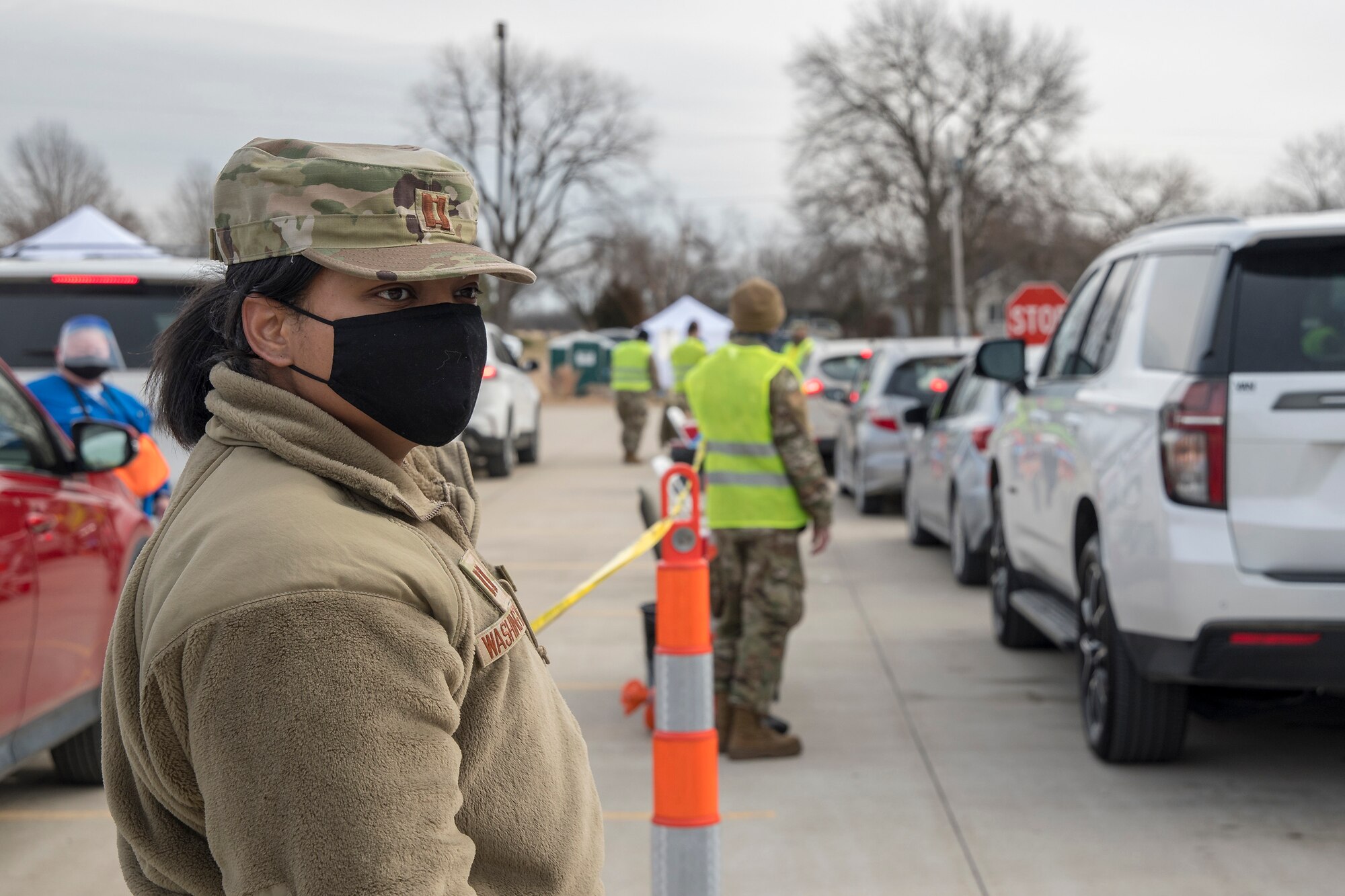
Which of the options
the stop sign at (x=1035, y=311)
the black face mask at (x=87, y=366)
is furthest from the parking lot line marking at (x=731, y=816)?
the stop sign at (x=1035, y=311)

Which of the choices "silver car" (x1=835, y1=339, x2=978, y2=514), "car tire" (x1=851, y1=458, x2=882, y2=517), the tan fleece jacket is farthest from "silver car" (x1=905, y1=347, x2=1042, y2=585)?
the tan fleece jacket

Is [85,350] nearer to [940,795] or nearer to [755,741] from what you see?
[755,741]

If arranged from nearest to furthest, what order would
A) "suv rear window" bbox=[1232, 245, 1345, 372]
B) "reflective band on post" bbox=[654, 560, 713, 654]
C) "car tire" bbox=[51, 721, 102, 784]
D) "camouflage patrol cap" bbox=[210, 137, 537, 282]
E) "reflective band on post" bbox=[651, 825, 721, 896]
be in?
"camouflage patrol cap" bbox=[210, 137, 537, 282] < "reflective band on post" bbox=[651, 825, 721, 896] < "reflective band on post" bbox=[654, 560, 713, 654] < "suv rear window" bbox=[1232, 245, 1345, 372] < "car tire" bbox=[51, 721, 102, 784]

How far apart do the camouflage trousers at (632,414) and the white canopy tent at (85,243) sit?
7.92m

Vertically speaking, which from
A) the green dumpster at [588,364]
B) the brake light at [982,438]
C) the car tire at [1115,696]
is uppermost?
the brake light at [982,438]

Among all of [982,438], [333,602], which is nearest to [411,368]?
[333,602]

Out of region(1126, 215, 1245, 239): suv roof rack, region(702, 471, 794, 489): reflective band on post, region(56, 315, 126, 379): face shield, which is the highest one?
region(1126, 215, 1245, 239): suv roof rack

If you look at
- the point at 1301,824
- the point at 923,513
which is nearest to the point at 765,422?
the point at 1301,824

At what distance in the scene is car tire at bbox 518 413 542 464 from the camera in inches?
778

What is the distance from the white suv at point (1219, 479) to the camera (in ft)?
14.8

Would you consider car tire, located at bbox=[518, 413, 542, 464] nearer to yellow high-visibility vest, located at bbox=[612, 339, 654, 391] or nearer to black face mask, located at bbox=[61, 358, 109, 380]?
yellow high-visibility vest, located at bbox=[612, 339, 654, 391]

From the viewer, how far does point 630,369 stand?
19516 mm

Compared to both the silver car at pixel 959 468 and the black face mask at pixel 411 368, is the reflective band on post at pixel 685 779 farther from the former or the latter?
the silver car at pixel 959 468

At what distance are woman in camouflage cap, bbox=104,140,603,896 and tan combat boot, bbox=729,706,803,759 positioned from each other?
4.14 m
